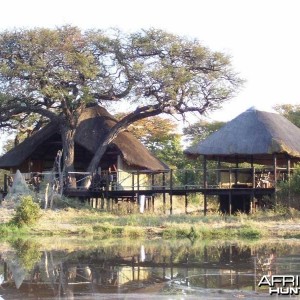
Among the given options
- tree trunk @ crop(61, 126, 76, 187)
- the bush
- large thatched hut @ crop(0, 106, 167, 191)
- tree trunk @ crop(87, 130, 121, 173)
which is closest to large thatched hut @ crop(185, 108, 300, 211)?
tree trunk @ crop(87, 130, 121, 173)

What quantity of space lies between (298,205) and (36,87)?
11658 mm

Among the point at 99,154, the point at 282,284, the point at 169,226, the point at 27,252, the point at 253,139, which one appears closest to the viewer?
the point at 282,284

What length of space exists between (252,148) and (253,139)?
53 cm

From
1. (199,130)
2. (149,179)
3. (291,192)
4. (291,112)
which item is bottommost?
Result: (291,192)

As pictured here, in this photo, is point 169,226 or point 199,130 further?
point 199,130

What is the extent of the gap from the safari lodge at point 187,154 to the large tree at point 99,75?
112 cm

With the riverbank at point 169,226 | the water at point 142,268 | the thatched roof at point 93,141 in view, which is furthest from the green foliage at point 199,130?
the water at point 142,268

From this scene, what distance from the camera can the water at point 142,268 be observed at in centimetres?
1020

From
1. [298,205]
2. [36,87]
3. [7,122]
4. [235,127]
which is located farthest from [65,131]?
[298,205]

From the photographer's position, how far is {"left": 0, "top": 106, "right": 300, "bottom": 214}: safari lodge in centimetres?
2633

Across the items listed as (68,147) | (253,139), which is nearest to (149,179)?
(68,147)

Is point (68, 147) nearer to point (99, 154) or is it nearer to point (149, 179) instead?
point (99, 154)

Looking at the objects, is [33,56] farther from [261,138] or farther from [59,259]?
[59,259]

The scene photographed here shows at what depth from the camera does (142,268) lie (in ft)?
42.2
